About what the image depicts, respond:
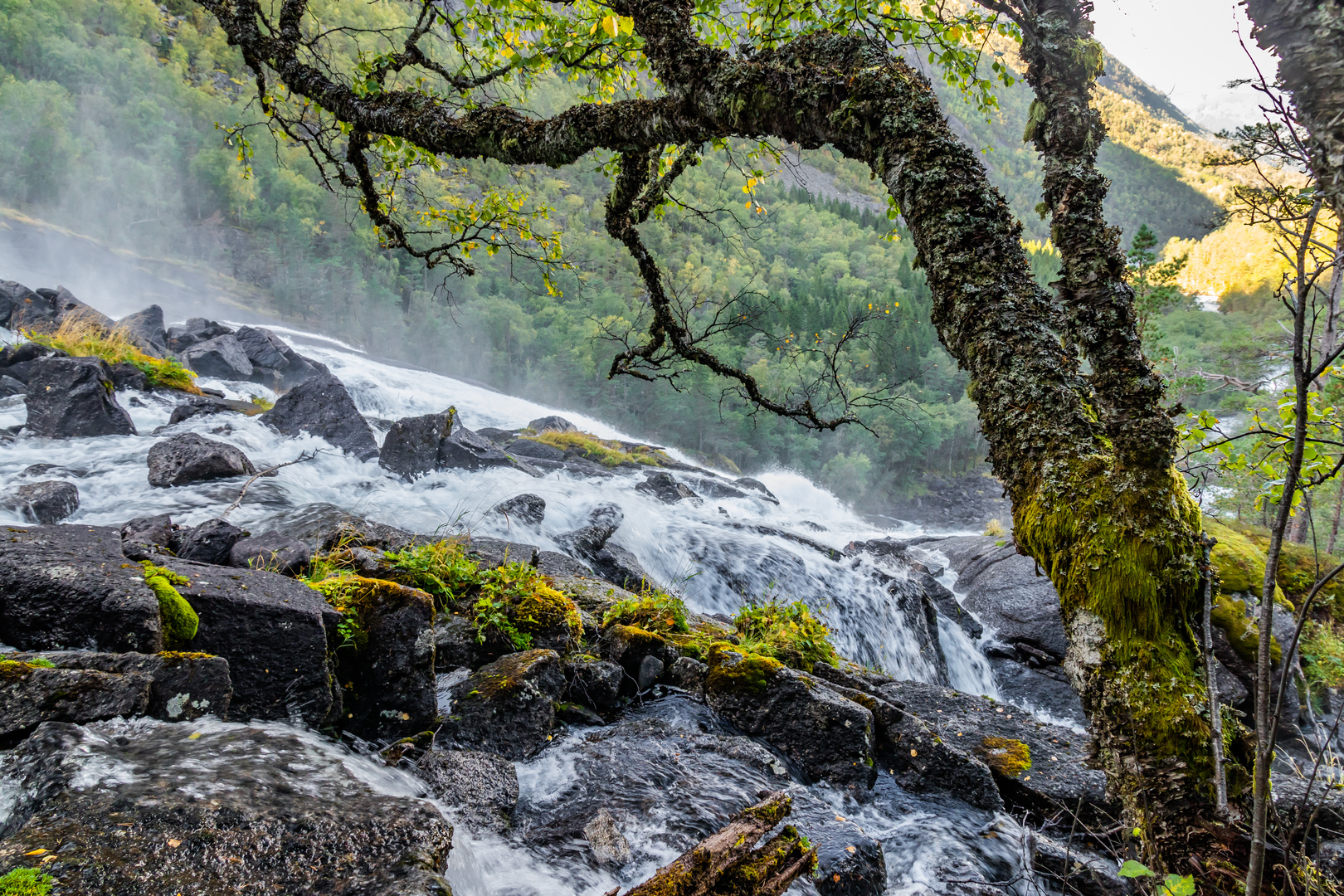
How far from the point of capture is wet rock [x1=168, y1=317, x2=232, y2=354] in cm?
1894

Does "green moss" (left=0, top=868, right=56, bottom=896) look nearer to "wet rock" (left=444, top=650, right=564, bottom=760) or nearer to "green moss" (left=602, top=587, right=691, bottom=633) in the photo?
"wet rock" (left=444, top=650, right=564, bottom=760)

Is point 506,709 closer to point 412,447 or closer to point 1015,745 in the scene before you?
point 1015,745

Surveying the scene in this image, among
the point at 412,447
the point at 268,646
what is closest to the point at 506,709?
the point at 268,646

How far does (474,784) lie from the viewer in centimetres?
305

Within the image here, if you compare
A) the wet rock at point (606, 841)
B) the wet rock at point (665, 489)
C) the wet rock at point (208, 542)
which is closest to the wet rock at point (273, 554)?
the wet rock at point (208, 542)

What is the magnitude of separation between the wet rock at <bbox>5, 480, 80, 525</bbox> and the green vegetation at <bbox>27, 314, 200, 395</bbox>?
7.19 m

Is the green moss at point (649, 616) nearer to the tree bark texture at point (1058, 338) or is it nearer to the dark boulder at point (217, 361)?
the tree bark texture at point (1058, 338)

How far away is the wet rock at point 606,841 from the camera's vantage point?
112 inches

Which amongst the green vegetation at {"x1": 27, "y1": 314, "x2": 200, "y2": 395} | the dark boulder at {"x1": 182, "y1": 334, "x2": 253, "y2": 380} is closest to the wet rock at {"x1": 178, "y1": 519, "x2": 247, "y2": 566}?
the green vegetation at {"x1": 27, "y1": 314, "x2": 200, "y2": 395}

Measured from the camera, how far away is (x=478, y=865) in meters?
2.61

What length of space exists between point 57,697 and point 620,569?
22.0 ft

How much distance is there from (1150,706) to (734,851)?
1.37 m

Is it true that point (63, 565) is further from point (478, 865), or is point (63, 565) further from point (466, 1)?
point (466, 1)

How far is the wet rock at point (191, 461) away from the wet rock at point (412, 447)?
2718mm
